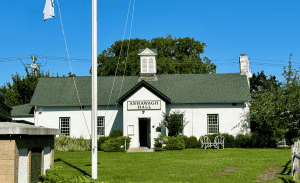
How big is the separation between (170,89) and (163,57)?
638 inches

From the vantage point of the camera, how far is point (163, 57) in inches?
1711

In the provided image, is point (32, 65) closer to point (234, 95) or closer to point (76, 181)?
point (234, 95)

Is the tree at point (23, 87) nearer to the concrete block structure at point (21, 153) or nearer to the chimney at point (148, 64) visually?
the chimney at point (148, 64)

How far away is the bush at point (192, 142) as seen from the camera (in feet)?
79.5

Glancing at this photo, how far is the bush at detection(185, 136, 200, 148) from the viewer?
24234 mm

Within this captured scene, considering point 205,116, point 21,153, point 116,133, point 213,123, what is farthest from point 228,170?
point 213,123

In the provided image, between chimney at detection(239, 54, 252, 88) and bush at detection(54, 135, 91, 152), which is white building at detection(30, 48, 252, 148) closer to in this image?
chimney at detection(239, 54, 252, 88)

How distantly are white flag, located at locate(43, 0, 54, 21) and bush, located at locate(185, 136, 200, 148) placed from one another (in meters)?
16.3

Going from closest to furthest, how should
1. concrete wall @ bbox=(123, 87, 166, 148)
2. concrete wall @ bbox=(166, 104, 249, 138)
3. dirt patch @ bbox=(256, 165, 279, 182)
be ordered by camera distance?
1. dirt patch @ bbox=(256, 165, 279, 182)
2. concrete wall @ bbox=(123, 87, 166, 148)
3. concrete wall @ bbox=(166, 104, 249, 138)

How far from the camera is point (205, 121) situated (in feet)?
86.2

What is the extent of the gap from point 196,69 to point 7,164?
40.3m

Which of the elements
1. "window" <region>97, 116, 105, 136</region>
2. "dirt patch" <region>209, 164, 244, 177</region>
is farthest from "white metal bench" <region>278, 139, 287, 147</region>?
"window" <region>97, 116, 105, 136</region>

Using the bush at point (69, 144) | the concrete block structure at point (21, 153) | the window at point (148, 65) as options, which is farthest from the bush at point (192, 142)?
the concrete block structure at point (21, 153)

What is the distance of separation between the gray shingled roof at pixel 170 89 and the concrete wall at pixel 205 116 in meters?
0.53
